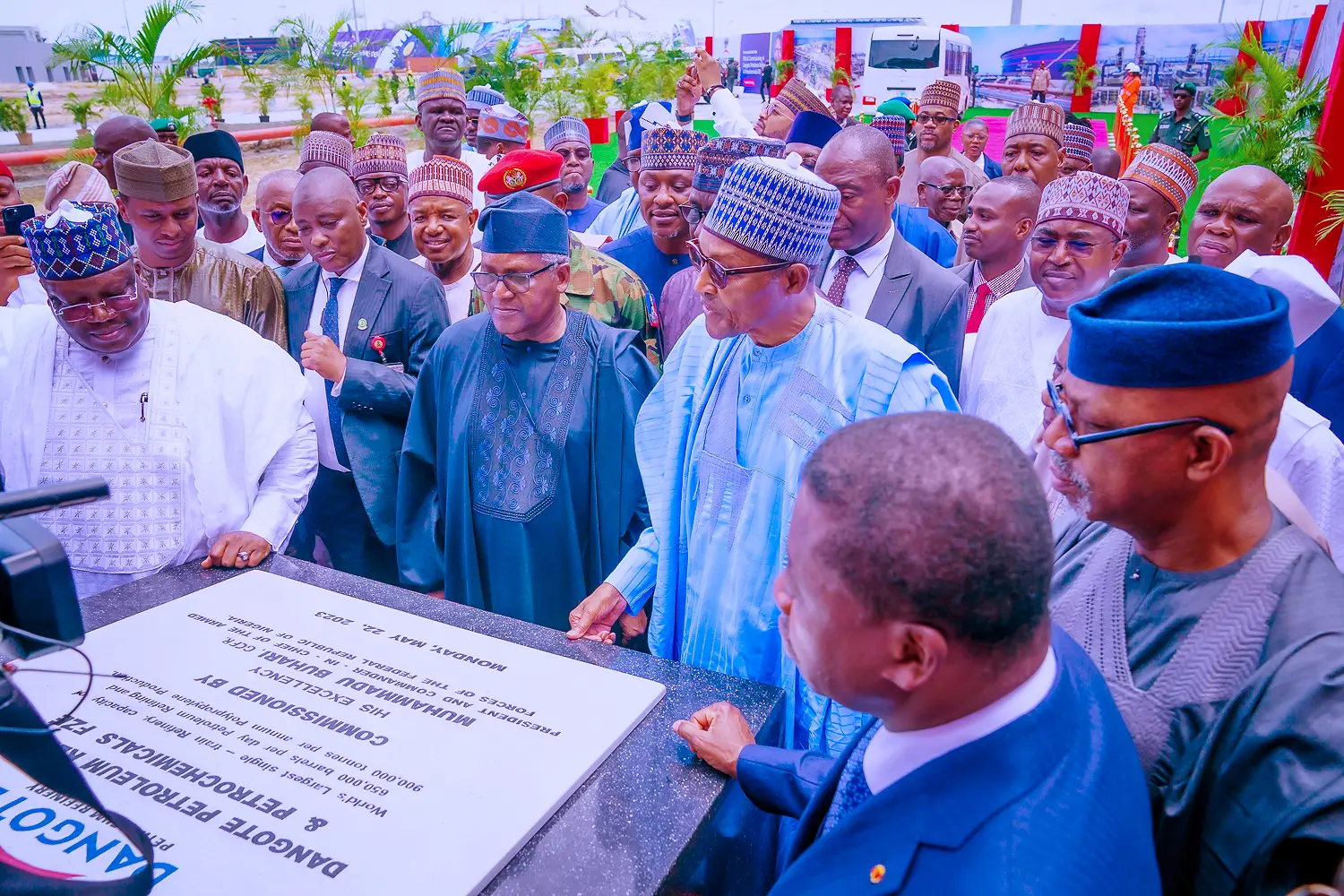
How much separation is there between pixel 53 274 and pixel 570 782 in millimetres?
1998

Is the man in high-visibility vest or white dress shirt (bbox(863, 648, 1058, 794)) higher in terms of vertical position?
the man in high-visibility vest

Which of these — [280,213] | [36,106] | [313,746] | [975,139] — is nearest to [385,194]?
[280,213]

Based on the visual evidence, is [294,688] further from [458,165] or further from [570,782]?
[458,165]

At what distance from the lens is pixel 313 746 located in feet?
4.99

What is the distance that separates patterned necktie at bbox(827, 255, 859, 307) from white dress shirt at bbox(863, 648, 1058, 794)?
300 cm

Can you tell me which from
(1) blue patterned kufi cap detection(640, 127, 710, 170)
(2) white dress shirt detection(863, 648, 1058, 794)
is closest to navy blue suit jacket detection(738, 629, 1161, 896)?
(2) white dress shirt detection(863, 648, 1058, 794)

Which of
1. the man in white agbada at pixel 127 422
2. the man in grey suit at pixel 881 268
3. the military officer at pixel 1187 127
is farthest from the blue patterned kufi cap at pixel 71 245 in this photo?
the military officer at pixel 1187 127

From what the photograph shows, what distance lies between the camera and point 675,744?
1.55 m

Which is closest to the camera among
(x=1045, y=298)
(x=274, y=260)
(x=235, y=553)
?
(x=235, y=553)

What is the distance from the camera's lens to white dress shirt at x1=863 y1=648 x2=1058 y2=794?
3.33 ft

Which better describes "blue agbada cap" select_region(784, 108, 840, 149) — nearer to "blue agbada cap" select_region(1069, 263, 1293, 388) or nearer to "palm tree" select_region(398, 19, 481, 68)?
"blue agbada cap" select_region(1069, 263, 1293, 388)

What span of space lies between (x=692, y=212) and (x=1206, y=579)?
3.41 metres

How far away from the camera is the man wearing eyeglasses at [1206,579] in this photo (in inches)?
46.9

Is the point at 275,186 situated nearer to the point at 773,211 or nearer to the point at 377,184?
the point at 377,184
